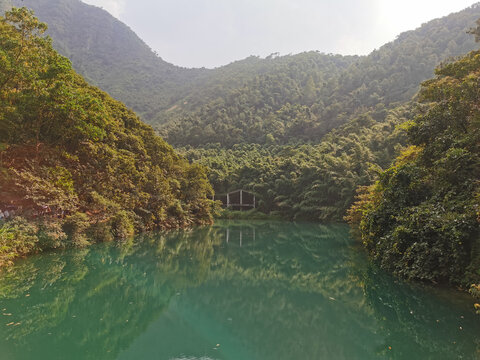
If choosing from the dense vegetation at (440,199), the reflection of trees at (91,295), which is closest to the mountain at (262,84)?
the dense vegetation at (440,199)

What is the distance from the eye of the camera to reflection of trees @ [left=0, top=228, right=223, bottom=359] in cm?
493

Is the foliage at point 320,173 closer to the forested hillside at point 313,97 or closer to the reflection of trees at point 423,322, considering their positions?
the forested hillside at point 313,97

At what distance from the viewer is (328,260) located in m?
12.3

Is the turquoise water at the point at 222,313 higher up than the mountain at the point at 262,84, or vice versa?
the mountain at the point at 262,84

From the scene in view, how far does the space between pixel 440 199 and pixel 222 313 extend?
21.3ft

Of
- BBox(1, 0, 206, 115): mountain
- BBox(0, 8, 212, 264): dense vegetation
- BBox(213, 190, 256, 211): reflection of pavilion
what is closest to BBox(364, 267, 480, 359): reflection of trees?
BBox(0, 8, 212, 264): dense vegetation

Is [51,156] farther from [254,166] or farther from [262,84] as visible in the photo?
[262,84]

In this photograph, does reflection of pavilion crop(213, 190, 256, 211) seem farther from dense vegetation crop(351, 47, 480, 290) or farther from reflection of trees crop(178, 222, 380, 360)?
dense vegetation crop(351, 47, 480, 290)

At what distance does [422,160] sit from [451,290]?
14.0ft

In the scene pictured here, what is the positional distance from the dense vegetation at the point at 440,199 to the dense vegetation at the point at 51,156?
10.8 meters

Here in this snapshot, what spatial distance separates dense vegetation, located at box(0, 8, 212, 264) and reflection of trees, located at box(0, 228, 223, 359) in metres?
1.34

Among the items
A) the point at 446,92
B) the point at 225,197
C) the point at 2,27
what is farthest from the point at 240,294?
the point at 225,197

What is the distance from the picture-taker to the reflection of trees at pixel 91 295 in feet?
16.2

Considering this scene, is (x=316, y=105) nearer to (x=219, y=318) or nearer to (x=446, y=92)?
(x=446, y=92)
